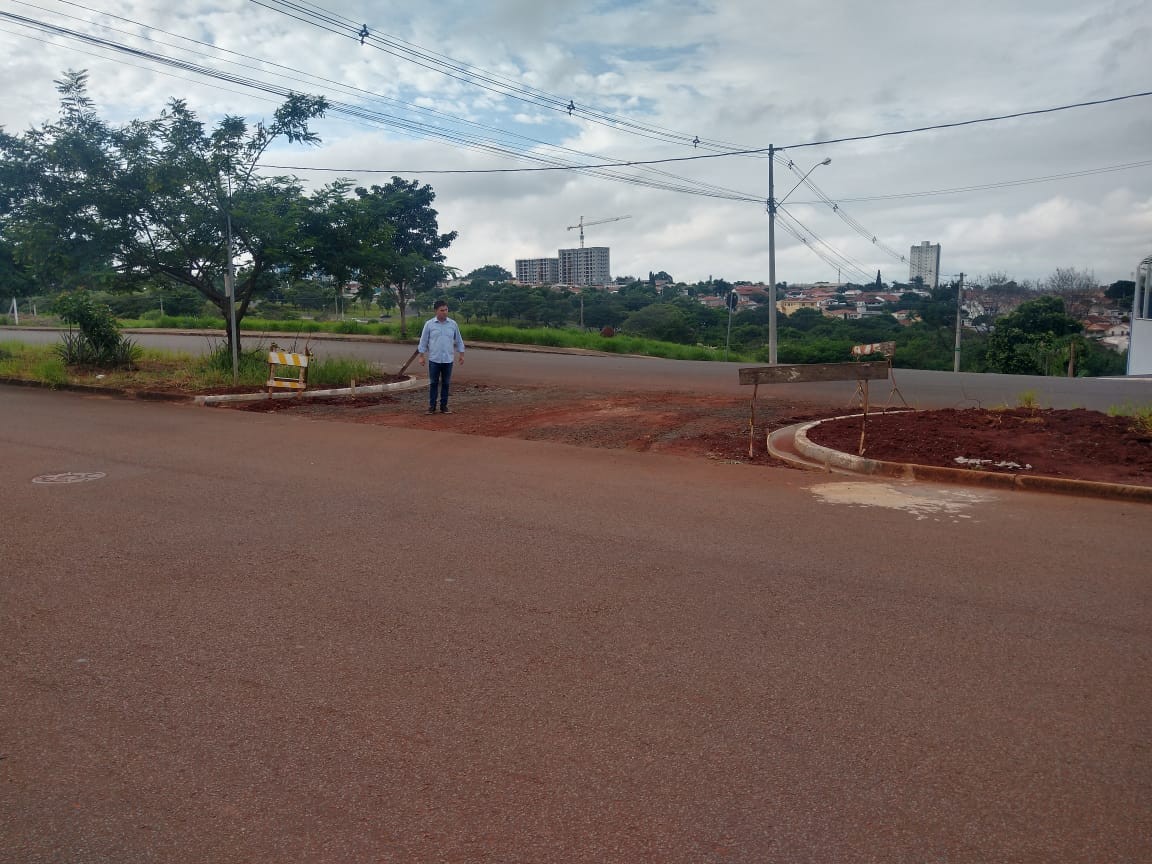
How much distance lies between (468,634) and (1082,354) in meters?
43.0

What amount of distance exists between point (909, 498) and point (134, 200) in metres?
14.3

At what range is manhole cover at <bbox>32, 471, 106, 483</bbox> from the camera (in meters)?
8.55

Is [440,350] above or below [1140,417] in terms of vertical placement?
above

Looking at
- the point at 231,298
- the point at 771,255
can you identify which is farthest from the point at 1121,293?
the point at 231,298

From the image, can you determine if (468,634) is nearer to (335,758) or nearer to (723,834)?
(335,758)

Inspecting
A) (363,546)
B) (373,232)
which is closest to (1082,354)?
(373,232)

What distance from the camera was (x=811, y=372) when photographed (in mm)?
10242

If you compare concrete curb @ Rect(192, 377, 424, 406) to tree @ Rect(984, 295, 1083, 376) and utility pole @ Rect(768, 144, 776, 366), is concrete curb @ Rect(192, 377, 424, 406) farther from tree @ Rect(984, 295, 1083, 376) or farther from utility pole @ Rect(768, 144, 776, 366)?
tree @ Rect(984, 295, 1083, 376)

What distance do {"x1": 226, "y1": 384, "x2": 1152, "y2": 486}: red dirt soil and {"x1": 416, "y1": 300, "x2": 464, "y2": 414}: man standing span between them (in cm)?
37

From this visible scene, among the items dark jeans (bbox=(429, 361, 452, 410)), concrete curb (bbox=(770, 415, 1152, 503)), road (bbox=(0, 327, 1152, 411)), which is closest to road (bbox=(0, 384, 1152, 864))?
concrete curb (bbox=(770, 415, 1152, 503))

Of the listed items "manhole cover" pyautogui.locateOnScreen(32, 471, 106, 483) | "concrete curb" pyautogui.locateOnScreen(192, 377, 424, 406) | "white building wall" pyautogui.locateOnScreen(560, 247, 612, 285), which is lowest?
"manhole cover" pyautogui.locateOnScreen(32, 471, 106, 483)

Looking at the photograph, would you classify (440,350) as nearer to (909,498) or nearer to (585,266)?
(909,498)

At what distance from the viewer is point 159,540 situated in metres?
6.53

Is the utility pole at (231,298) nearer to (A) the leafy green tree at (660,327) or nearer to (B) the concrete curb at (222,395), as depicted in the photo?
(B) the concrete curb at (222,395)
